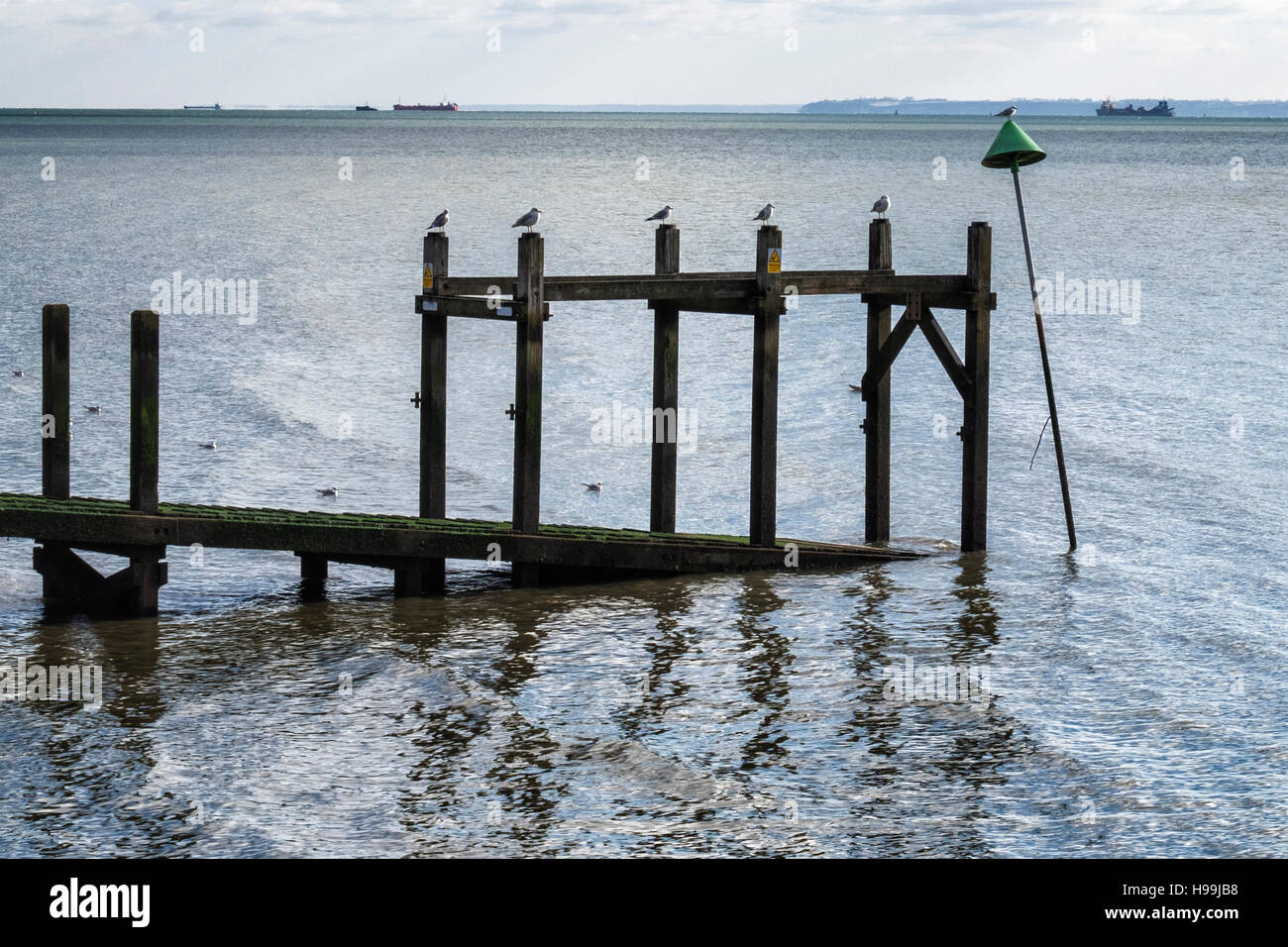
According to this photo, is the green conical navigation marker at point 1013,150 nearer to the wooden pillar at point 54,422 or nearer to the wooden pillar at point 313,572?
the wooden pillar at point 313,572

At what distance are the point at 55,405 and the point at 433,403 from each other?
131 inches

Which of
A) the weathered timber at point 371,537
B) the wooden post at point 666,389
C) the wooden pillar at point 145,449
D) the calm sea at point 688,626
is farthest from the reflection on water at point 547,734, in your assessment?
the wooden post at point 666,389

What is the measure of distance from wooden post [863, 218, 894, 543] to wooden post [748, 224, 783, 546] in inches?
70.3

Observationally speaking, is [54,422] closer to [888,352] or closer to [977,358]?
[888,352]

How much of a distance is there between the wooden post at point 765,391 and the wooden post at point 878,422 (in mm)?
1786

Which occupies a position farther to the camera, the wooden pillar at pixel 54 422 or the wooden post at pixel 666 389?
the wooden post at pixel 666 389

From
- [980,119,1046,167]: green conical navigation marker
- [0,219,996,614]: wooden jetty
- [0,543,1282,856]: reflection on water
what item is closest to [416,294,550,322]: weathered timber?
[0,219,996,614]: wooden jetty

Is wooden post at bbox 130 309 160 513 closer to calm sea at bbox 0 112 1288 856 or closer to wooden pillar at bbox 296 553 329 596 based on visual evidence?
calm sea at bbox 0 112 1288 856

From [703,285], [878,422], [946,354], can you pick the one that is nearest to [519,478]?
[703,285]

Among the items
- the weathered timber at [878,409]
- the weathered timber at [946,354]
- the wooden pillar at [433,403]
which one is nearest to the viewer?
the wooden pillar at [433,403]

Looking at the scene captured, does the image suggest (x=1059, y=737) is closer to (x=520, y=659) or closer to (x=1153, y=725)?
(x=1153, y=725)

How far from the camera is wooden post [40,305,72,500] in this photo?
14.4m

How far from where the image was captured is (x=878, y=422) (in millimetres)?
17422

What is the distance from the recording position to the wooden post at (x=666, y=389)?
16188 mm
